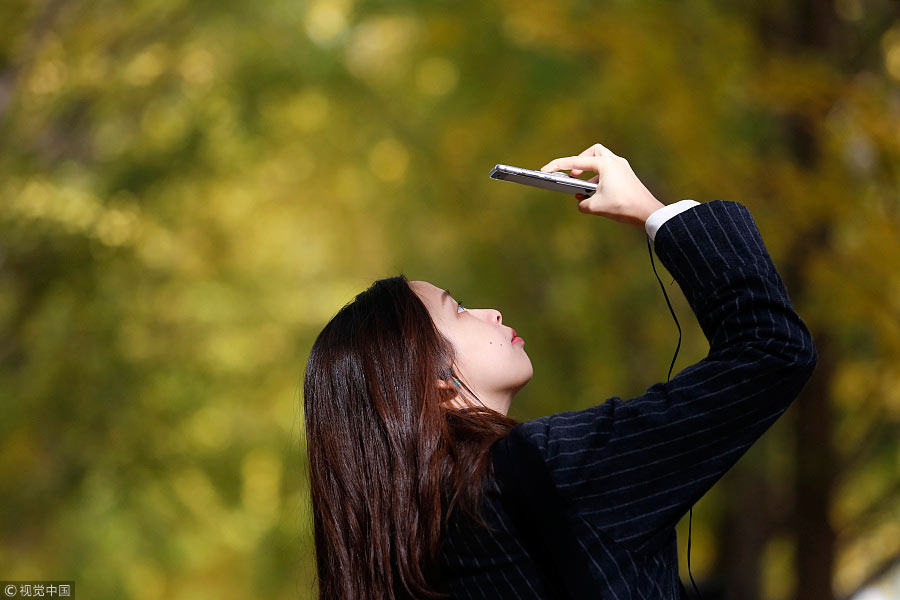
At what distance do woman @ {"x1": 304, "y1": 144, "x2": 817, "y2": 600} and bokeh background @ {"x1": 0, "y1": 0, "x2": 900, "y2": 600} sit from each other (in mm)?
2991

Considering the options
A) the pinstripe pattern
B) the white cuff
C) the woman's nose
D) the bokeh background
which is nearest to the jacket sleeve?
the pinstripe pattern

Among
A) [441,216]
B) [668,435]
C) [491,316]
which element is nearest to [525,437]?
[668,435]

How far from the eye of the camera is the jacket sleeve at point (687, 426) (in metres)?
1.42

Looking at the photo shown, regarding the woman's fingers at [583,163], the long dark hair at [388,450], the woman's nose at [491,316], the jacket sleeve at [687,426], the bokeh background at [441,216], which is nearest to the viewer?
the jacket sleeve at [687,426]

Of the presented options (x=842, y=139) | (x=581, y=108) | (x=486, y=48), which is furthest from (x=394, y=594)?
(x=486, y=48)

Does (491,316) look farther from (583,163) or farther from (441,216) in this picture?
(441,216)

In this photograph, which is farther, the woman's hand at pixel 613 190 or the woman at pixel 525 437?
the woman's hand at pixel 613 190

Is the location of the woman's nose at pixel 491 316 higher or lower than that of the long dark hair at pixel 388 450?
higher

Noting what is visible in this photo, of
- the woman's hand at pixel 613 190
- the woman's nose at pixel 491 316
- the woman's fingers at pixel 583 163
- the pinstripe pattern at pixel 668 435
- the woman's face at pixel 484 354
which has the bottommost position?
the pinstripe pattern at pixel 668 435

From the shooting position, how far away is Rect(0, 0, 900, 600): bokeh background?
460 centimetres

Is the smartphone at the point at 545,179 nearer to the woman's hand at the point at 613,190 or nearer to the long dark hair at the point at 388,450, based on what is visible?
the woman's hand at the point at 613,190

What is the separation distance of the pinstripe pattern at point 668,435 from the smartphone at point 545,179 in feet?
0.86

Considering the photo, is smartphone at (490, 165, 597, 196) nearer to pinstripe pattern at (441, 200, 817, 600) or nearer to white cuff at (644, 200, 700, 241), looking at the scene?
white cuff at (644, 200, 700, 241)

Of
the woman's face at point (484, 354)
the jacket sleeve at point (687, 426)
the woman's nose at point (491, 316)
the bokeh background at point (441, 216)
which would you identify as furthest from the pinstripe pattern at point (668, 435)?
the bokeh background at point (441, 216)
